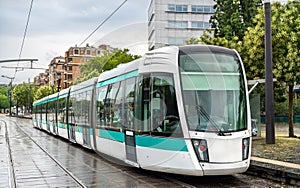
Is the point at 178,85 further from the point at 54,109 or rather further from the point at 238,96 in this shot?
the point at 54,109

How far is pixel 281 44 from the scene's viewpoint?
18.4 metres

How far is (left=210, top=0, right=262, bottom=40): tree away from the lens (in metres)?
27.6

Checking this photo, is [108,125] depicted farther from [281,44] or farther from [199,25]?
[199,25]

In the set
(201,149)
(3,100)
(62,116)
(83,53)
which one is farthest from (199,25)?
(3,100)

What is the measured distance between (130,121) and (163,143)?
185 cm

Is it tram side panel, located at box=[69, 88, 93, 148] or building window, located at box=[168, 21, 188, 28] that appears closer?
tram side panel, located at box=[69, 88, 93, 148]

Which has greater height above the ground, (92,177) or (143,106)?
(143,106)

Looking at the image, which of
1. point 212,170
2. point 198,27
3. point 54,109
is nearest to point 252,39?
point 212,170

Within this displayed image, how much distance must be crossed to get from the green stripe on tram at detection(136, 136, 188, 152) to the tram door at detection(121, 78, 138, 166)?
637 millimetres

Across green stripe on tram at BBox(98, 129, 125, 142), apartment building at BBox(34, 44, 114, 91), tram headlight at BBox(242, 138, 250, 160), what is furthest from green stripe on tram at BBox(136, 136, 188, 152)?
apartment building at BBox(34, 44, 114, 91)

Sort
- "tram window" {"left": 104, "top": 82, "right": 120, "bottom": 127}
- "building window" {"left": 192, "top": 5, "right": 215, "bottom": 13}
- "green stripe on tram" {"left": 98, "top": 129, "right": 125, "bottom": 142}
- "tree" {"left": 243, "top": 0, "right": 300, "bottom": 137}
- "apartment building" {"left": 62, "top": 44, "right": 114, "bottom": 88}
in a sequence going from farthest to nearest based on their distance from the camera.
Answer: "building window" {"left": 192, "top": 5, "right": 215, "bottom": 13}, "apartment building" {"left": 62, "top": 44, "right": 114, "bottom": 88}, "tree" {"left": 243, "top": 0, "right": 300, "bottom": 137}, "tram window" {"left": 104, "top": 82, "right": 120, "bottom": 127}, "green stripe on tram" {"left": 98, "top": 129, "right": 125, "bottom": 142}

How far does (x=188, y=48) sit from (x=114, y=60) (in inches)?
1309

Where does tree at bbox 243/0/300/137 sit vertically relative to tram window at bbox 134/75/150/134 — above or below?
above

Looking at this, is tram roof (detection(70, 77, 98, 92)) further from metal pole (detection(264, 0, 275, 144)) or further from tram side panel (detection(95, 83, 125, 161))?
metal pole (detection(264, 0, 275, 144))
